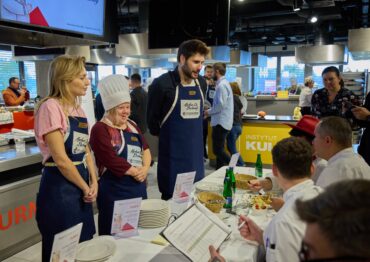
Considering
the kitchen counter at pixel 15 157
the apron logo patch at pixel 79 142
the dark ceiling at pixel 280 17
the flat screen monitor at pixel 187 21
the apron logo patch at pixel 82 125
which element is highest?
the dark ceiling at pixel 280 17

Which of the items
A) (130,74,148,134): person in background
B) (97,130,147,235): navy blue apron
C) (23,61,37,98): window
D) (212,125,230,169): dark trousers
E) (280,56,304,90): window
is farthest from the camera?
(280,56,304,90): window

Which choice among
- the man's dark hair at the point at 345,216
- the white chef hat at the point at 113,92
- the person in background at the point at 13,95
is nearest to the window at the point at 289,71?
the person in background at the point at 13,95

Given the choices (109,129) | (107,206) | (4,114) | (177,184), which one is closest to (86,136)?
(109,129)

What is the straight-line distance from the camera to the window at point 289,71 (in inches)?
652

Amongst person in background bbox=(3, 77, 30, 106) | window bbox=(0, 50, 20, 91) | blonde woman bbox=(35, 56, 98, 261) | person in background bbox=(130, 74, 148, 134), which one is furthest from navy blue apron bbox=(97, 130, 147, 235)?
window bbox=(0, 50, 20, 91)

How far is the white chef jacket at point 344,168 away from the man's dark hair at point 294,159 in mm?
411

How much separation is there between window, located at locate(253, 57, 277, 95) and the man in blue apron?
14.6 metres

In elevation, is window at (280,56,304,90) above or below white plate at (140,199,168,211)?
above

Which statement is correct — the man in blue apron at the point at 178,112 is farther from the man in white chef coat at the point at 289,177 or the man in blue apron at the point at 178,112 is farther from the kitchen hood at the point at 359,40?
the kitchen hood at the point at 359,40

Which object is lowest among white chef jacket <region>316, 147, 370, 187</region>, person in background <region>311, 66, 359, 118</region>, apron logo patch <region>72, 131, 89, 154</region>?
white chef jacket <region>316, 147, 370, 187</region>

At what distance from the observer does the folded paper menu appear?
1.34 metres

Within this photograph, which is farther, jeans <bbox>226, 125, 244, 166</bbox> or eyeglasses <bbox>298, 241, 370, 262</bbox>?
jeans <bbox>226, 125, 244, 166</bbox>

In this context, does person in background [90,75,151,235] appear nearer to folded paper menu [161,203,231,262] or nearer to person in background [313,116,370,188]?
folded paper menu [161,203,231,262]

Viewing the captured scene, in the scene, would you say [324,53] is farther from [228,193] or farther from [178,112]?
[228,193]
